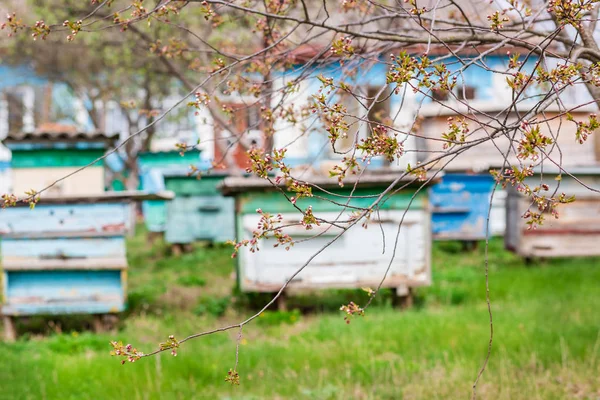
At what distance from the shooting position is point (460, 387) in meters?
3.82

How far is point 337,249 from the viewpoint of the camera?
19.3ft

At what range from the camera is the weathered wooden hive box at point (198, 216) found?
9.68 metres

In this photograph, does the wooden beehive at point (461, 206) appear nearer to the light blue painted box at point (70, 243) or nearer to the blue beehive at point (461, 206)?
the blue beehive at point (461, 206)

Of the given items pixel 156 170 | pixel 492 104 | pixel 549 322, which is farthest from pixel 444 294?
pixel 156 170

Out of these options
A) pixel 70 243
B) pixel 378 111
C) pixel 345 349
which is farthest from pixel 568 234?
pixel 70 243

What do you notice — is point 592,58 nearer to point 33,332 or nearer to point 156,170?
point 33,332

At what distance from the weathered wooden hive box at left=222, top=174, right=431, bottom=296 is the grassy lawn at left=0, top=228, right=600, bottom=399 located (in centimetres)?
36

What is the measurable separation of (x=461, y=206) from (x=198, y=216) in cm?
370

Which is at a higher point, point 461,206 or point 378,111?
point 378,111

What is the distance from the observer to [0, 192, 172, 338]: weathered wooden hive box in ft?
18.1

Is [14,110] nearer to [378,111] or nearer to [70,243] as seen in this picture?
[70,243]

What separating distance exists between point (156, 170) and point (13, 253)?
647 centimetres

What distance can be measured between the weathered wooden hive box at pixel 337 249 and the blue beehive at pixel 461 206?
3.13 metres

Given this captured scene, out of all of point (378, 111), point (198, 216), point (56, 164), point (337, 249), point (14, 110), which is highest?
point (14, 110)
